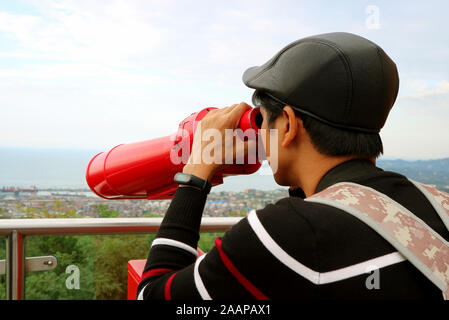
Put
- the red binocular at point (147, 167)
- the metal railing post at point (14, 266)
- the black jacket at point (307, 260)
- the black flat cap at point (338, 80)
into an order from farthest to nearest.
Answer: the metal railing post at point (14, 266) < the red binocular at point (147, 167) < the black flat cap at point (338, 80) < the black jacket at point (307, 260)

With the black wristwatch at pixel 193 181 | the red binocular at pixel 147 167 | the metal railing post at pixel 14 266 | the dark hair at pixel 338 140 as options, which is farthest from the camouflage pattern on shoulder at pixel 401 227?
the metal railing post at pixel 14 266

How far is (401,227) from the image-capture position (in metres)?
0.67

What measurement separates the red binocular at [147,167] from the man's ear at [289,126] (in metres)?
0.28

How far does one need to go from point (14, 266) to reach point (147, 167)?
605mm

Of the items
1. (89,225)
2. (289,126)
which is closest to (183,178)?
(289,126)

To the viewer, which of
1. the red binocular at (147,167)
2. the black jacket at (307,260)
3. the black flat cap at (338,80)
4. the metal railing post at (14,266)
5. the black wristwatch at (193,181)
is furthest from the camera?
the metal railing post at (14,266)

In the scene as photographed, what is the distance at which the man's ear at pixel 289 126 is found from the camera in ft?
2.69

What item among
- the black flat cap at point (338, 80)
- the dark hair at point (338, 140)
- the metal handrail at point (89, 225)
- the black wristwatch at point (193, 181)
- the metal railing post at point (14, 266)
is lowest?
the metal railing post at point (14, 266)

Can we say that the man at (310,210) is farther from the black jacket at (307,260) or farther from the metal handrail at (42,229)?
the metal handrail at (42,229)

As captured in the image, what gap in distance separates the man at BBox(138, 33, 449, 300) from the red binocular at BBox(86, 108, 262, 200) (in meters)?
0.20

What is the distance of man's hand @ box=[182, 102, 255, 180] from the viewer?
94 centimetres

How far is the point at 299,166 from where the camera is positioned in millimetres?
869

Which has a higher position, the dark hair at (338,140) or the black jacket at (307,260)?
the dark hair at (338,140)
